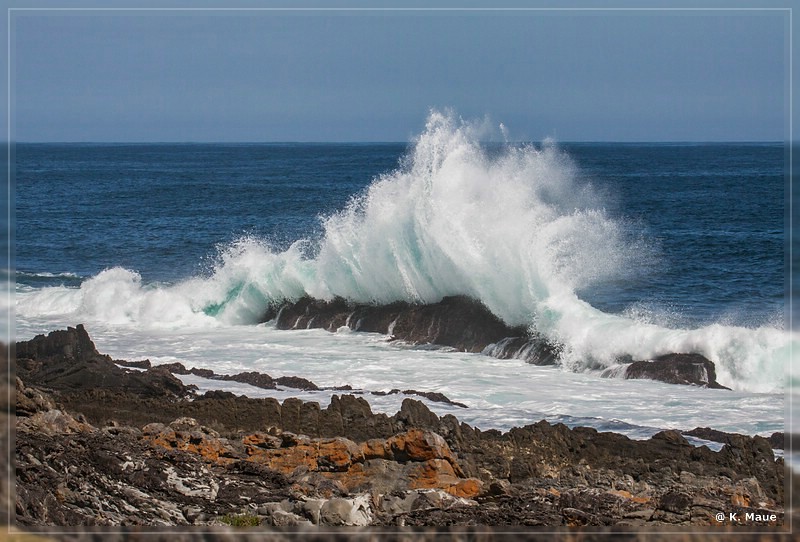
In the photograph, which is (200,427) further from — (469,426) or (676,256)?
(676,256)

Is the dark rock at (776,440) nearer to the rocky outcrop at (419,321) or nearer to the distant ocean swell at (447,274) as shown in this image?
the distant ocean swell at (447,274)

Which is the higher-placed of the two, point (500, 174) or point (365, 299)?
point (500, 174)

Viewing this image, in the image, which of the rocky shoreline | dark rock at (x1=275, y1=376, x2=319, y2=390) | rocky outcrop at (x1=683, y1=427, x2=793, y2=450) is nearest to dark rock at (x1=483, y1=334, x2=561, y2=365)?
dark rock at (x1=275, y1=376, x2=319, y2=390)

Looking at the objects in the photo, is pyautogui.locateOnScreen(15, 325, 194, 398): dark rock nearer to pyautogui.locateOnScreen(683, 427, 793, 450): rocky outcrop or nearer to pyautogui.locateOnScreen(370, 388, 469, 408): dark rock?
pyautogui.locateOnScreen(370, 388, 469, 408): dark rock

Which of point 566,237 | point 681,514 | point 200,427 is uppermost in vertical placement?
point 566,237

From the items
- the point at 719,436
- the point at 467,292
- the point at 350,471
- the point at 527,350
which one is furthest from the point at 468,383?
the point at 350,471

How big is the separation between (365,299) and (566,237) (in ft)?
14.6

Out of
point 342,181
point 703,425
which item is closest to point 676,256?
point 703,425

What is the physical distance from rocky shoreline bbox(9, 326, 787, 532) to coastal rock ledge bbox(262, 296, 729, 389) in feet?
12.3

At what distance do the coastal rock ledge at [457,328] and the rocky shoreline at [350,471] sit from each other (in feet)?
12.3

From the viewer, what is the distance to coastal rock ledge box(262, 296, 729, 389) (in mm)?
14688

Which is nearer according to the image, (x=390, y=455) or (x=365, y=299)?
(x=390, y=455)

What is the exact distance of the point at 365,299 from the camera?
1883cm

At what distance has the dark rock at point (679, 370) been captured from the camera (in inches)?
563
